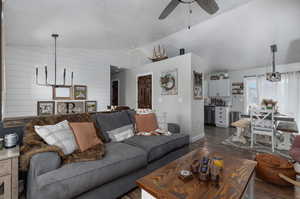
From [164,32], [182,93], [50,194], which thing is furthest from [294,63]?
[50,194]

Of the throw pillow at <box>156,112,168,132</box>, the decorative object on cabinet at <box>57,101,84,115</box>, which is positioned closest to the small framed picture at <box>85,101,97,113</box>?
the decorative object on cabinet at <box>57,101,84,115</box>

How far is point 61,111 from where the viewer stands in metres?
3.68

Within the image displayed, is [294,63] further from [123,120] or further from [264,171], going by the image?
[123,120]

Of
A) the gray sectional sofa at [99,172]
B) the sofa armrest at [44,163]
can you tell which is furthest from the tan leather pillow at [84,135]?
the sofa armrest at [44,163]

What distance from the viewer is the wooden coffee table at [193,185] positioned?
101 centimetres

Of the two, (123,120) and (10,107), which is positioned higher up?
(10,107)

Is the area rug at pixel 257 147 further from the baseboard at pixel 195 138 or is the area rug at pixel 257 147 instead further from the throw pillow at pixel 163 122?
the throw pillow at pixel 163 122

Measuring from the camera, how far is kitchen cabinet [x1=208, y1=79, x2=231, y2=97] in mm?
5973

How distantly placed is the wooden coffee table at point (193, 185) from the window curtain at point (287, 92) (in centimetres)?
500

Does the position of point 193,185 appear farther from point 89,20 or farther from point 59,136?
point 89,20

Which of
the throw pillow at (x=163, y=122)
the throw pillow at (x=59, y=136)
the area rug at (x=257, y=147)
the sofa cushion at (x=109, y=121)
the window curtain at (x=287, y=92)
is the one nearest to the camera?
the throw pillow at (x=59, y=136)

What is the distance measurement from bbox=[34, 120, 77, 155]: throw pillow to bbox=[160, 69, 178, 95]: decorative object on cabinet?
2927 millimetres

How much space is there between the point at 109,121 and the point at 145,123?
0.66 metres

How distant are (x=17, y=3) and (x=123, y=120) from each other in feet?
7.32
